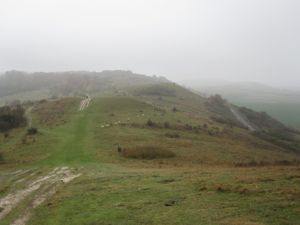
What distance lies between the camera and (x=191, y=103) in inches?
6063

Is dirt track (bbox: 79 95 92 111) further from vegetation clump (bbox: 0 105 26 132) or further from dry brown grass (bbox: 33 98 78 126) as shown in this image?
vegetation clump (bbox: 0 105 26 132)

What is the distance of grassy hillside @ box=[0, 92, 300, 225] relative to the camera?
22.3m

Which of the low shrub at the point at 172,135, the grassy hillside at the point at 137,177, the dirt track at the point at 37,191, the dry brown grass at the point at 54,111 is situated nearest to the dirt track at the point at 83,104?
the dry brown grass at the point at 54,111

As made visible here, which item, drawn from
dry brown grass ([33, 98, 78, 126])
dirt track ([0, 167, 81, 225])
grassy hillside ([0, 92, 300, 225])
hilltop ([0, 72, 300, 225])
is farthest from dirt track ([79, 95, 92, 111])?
dirt track ([0, 167, 81, 225])

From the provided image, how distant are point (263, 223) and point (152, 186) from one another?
11930 millimetres

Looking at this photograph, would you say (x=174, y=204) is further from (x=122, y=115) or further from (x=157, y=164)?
(x=122, y=115)

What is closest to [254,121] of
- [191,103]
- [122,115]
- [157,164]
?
[191,103]

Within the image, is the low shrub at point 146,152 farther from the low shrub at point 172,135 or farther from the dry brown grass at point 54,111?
the dry brown grass at point 54,111

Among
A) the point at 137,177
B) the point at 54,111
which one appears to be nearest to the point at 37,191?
the point at 137,177

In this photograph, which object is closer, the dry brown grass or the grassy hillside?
the grassy hillside

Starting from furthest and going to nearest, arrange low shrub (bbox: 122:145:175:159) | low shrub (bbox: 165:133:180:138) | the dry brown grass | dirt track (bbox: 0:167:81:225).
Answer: the dry brown grass < low shrub (bbox: 165:133:180:138) < low shrub (bbox: 122:145:175:159) < dirt track (bbox: 0:167:81:225)

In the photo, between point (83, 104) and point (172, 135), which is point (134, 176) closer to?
point (172, 135)

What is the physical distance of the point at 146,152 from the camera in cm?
4984

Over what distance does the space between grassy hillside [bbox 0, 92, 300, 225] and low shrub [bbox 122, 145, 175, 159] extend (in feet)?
0.41
